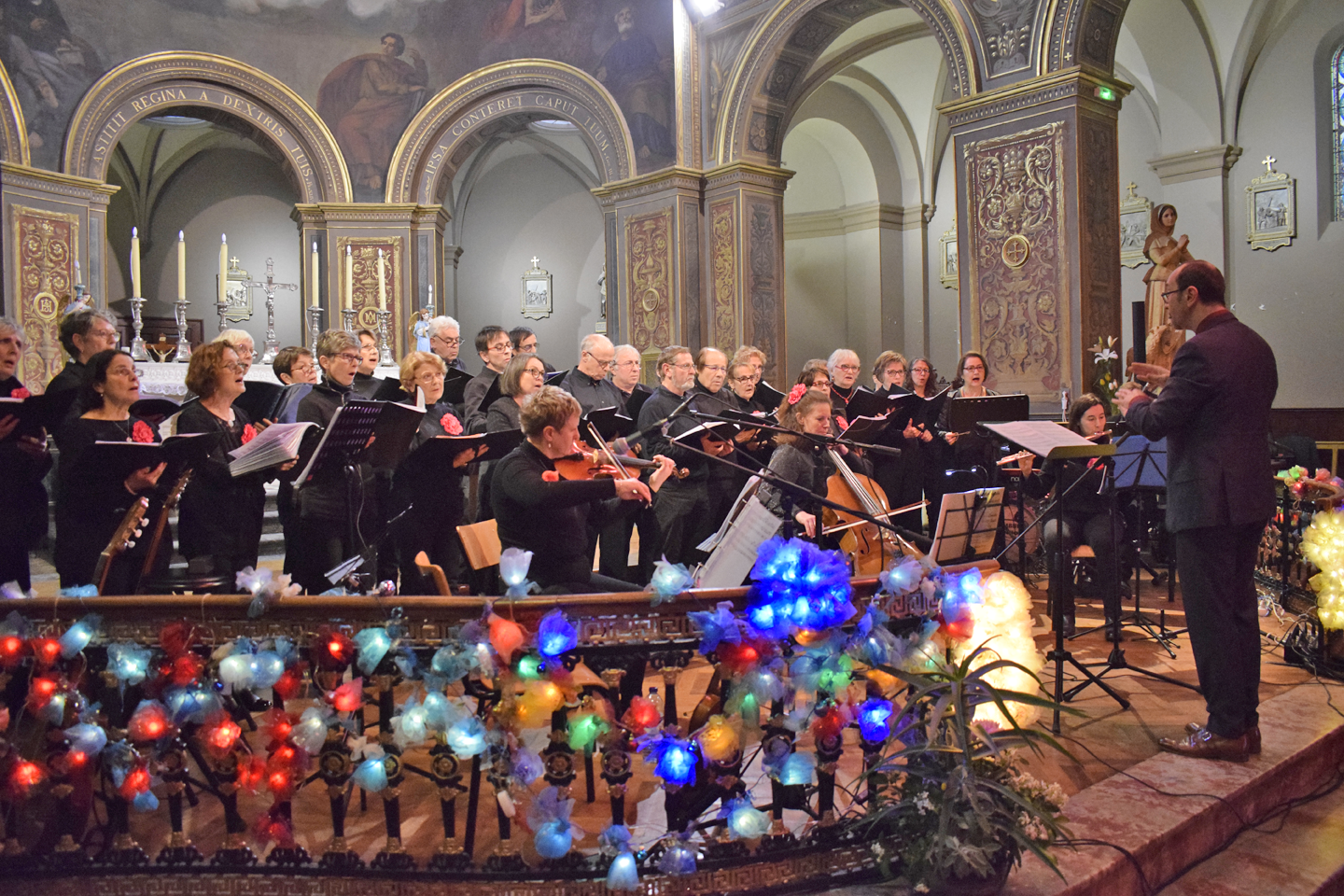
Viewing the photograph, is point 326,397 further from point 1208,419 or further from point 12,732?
point 1208,419

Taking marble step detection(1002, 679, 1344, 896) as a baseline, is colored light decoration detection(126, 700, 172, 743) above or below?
above

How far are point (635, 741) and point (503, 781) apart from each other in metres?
0.36

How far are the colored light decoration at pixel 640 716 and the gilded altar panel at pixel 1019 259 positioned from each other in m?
6.92

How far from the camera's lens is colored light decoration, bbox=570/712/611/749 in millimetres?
2502

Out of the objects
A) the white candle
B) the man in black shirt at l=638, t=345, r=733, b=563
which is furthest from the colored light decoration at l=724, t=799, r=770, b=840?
the white candle

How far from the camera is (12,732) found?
8.54ft

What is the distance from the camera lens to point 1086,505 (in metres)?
5.78

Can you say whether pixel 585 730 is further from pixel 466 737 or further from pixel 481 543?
pixel 481 543

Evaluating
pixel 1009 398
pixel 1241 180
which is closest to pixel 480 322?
pixel 1241 180

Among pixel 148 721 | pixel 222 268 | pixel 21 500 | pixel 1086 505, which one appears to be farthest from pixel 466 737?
pixel 222 268

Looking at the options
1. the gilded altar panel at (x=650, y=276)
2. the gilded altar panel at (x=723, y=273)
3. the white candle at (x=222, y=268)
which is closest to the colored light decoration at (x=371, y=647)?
the white candle at (x=222, y=268)

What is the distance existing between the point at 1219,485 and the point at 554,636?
2452mm

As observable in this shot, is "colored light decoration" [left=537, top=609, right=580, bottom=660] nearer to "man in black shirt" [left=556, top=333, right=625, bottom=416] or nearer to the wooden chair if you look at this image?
the wooden chair

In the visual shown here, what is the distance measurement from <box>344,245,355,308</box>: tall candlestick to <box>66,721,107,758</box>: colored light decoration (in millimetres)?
11599
